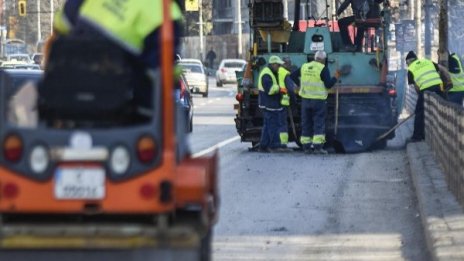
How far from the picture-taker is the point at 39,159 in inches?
325

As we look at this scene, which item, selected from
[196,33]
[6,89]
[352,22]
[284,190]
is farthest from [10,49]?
[6,89]

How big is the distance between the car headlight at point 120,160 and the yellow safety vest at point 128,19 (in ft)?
2.04

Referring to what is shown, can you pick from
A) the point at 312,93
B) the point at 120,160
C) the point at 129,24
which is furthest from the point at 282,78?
the point at 120,160

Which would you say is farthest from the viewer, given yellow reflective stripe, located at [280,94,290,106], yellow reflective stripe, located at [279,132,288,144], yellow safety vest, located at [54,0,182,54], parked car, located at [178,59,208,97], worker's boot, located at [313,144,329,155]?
parked car, located at [178,59,208,97]

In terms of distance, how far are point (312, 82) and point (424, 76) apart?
3.22 metres

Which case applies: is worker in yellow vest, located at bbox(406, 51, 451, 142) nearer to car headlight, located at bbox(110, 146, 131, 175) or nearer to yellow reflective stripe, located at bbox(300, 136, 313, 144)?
yellow reflective stripe, located at bbox(300, 136, 313, 144)

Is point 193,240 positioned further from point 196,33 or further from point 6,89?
point 196,33

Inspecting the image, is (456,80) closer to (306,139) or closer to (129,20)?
(306,139)

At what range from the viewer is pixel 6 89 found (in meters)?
8.57

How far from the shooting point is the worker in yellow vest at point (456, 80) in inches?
1085

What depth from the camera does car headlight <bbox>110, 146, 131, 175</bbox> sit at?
821 cm

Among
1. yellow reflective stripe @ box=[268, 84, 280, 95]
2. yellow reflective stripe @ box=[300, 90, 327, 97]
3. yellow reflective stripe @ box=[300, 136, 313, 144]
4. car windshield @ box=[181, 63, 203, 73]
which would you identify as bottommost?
yellow reflective stripe @ box=[300, 136, 313, 144]

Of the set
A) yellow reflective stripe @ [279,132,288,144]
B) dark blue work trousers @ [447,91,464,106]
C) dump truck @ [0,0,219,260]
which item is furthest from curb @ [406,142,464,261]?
dark blue work trousers @ [447,91,464,106]

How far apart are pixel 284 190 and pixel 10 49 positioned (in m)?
89.2
